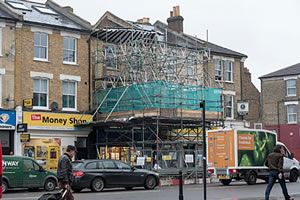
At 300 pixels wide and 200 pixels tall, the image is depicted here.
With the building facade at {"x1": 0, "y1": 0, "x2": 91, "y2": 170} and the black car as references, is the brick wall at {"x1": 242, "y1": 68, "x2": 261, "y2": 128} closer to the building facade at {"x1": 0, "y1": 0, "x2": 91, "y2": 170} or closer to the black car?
the building facade at {"x1": 0, "y1": 0, "x2": 91, "y2": 170}

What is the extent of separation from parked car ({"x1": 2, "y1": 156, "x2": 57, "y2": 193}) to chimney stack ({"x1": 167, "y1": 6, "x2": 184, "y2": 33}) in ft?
74.5

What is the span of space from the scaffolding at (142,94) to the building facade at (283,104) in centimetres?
2011

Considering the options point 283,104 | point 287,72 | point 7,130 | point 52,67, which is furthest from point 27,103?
point 287,72

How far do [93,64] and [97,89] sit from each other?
5.45ft

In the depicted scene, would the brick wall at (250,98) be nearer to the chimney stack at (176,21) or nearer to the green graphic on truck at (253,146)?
the chimney stack at (176,21)

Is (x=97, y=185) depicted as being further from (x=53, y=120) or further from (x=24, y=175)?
(x=53, y=120)

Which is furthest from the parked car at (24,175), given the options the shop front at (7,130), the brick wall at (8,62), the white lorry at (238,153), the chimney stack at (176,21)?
the chimney stack at (176,21)

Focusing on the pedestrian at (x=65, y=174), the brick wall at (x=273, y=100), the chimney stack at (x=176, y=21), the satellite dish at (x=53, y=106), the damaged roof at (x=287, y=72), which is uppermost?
→ the chimney stack at (x=176, y=21)

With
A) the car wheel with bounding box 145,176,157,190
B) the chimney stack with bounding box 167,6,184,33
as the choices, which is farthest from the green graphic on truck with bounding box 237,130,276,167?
the chimney stack with bounding box 167,6,184,33

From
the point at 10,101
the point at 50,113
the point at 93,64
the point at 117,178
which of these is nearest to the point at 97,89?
the point at 93,64

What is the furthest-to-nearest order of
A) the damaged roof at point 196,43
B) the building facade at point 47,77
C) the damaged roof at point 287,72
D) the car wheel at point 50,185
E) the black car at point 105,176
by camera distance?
the damaged roof at point 287,72 < the damaged roof at point 196,43 < the building facade at point 47,77 < the car wheel at point 50,185 < the black car at point 105,176

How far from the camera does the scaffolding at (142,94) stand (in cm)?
3103

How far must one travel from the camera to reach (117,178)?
23.8 meters

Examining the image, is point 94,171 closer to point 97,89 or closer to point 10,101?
point 10,101
